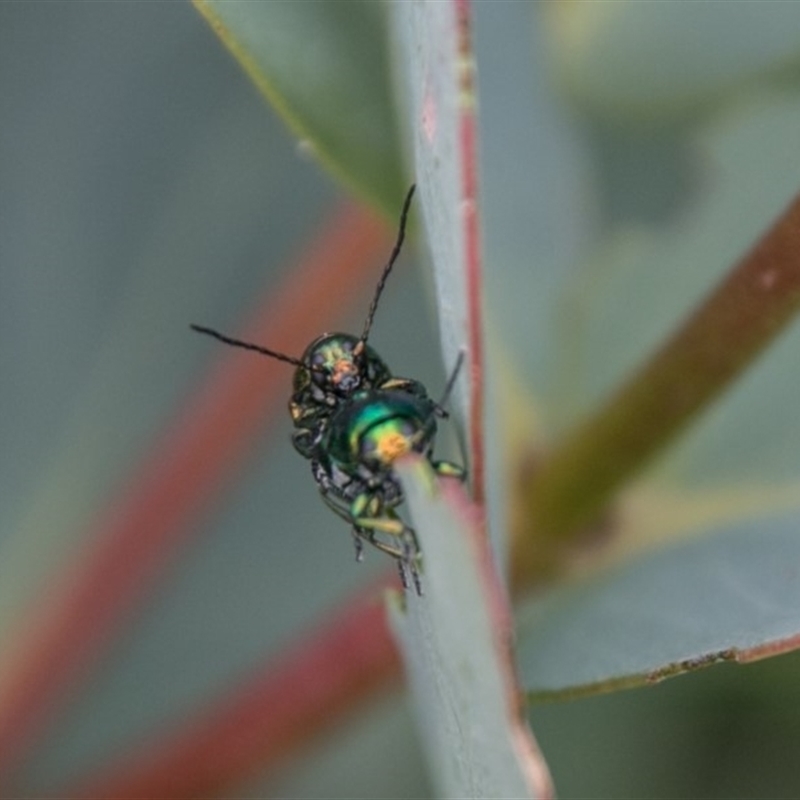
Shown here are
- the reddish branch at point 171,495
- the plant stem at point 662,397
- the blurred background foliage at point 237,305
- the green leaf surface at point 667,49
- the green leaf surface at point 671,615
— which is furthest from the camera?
the reddish branch at point 171,495

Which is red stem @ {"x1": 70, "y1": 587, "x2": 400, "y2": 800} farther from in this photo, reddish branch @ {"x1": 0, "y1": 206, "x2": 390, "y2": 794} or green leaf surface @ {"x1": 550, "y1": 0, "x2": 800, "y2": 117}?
green leaf surface @ {"x1": 550, "y1": 0, "x2": 800, "y2": 117}

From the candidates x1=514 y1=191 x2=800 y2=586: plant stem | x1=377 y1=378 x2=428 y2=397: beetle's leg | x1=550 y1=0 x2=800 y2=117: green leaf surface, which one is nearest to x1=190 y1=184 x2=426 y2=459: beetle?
x1=377 y1=378 x2=428 y2=397: beetle's leg

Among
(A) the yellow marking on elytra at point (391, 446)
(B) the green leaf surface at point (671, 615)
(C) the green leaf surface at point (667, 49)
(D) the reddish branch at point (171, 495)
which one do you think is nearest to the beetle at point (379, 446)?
(A) the yellow marking on elytra at point (391, 446)

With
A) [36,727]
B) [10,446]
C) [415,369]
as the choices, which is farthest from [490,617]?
[10,446]

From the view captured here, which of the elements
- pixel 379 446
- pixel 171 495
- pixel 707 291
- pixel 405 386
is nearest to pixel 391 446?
pixel 379 446

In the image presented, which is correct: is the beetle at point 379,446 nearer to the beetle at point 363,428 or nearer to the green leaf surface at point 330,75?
the beetle at point 363,428

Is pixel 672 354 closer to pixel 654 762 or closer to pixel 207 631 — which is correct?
pixel 654 762
